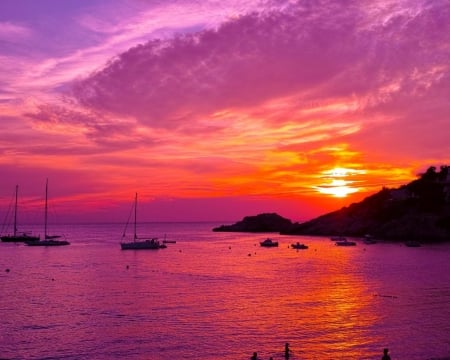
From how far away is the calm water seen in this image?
1507 inches

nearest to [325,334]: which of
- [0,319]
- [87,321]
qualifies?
[87,321]

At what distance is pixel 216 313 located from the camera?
5094 centimetres

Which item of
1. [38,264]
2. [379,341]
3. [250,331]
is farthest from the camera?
[38,264]

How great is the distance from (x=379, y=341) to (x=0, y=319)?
33311 millimetres

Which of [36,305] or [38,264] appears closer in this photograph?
[36,305]

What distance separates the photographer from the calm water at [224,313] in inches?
1507

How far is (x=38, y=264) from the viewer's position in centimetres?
10719

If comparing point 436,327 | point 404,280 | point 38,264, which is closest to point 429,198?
point 404,280

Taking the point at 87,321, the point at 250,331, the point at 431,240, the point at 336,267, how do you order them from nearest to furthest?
1. the point at 250,331
2. the point at 87,321
3. the point at 336,267
4. the point at 431,240

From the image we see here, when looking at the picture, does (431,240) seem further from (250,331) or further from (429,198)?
(250,331)

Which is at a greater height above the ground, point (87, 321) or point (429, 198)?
point (429, 198)

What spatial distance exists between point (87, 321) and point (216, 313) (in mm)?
11926

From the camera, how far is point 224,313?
167ft

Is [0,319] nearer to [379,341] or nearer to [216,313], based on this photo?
[216,313]
